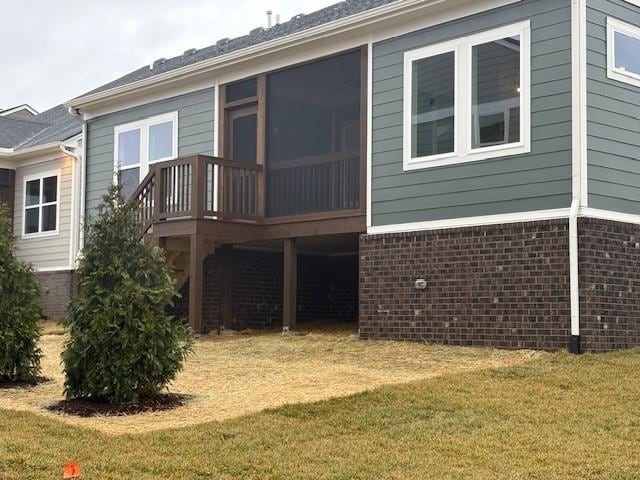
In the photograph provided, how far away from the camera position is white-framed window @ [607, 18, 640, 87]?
10.8m

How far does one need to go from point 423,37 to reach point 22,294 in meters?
6.18

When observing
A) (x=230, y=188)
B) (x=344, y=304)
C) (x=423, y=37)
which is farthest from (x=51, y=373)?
(x=344, y=304)

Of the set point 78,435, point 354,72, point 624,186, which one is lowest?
point 78,435

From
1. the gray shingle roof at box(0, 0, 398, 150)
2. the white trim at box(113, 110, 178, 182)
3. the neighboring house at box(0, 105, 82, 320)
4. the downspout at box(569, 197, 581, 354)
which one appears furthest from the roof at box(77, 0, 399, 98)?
the downspout at box(569, 197, 581, 354)

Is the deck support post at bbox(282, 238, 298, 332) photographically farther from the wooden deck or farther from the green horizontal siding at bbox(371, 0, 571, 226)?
the green horizontal siding at bbox(371, 0, 571, 226)

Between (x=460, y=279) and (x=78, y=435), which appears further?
(x=460, y=279)

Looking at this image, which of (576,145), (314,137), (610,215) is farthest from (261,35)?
(610,215)

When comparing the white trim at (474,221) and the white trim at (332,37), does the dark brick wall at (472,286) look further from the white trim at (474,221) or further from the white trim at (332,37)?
the white trim at (332,37)

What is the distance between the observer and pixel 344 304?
1716 cm

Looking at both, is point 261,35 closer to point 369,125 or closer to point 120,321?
point 369,125

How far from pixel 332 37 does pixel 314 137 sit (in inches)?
117

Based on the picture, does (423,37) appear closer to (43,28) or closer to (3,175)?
(3,175)

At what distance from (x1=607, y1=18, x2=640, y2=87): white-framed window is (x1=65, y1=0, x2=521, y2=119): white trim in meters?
1.29

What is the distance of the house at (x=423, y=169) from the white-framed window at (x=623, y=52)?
28 millimetres
